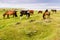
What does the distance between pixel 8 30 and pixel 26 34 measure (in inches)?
129

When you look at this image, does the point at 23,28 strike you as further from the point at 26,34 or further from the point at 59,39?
the point at 59,39

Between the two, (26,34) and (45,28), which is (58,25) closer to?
(45,28)

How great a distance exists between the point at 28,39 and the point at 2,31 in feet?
16.8

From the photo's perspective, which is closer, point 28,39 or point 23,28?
point 28,39

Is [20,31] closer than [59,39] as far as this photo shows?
No

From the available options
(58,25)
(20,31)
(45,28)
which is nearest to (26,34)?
(20,31)

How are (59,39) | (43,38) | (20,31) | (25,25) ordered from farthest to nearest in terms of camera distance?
(25,25) < (20,31) < (43,38) < (59,39)

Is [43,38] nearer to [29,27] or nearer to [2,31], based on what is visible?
[29,27]

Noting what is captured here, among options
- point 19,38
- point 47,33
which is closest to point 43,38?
point 47,33

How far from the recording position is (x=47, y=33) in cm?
2977

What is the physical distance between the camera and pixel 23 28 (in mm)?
32125

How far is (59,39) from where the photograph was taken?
2680 cm

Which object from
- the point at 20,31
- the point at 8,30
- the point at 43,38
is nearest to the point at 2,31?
→ the point at 8,30

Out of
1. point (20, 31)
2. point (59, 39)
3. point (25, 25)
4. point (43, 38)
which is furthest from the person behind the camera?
point (25, 25)
